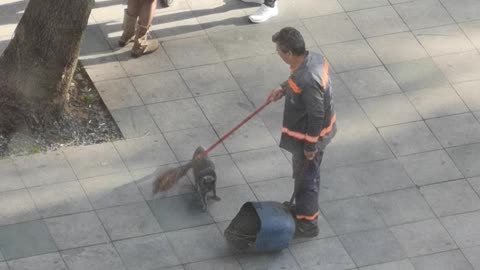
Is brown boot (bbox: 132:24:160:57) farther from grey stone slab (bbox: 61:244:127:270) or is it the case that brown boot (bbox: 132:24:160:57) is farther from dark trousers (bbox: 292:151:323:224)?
grey stone slab (bbox: 61:244:127:270)

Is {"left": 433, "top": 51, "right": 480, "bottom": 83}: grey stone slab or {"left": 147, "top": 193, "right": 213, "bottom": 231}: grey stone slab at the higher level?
{"left": 433, "top": 51, "right": 480, "bottom": 83}: grey stone slab

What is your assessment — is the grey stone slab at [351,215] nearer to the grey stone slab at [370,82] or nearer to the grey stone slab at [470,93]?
the grey stone slab at [370,82]

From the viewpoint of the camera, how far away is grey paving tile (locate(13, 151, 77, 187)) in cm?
1081

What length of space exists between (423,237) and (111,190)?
2.72 metres

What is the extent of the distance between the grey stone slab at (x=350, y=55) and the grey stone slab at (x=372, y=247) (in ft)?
8.02

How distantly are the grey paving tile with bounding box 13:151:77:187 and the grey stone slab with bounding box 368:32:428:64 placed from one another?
3581mm

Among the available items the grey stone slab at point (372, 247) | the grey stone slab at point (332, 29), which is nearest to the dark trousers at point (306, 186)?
the grey stone slab at point (372, 247)

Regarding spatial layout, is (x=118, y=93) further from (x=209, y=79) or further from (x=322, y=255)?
(x=322, y=255)

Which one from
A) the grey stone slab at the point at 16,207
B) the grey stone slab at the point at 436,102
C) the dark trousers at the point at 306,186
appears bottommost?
the grey stone slab at the point at 16,207

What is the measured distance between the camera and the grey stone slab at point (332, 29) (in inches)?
508

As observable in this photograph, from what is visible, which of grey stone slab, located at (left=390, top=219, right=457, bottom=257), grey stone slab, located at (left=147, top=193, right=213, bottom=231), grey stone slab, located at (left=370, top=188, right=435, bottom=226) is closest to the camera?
grey stone slab, located at (left=390, top=219, right=457, bottom=257)

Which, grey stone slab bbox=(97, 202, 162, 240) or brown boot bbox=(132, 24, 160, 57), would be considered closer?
grey stone slab bbox=(97, 202, 162, 240)

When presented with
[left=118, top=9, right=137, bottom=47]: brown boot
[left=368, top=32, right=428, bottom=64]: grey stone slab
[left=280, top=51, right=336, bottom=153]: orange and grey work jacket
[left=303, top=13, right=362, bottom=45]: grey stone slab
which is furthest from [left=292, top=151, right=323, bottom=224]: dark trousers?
[left=118, top=9, right=137, bottom=47]: brown boot

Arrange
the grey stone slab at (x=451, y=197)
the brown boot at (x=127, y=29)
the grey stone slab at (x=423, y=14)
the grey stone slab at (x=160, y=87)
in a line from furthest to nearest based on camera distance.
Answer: the grey stone slab at (x=423, y=14)
the brown boot at (x=127, y=29)
the grey stone slab at (x=160, y=87)
the grey stone slab at (x=451, y=197)
